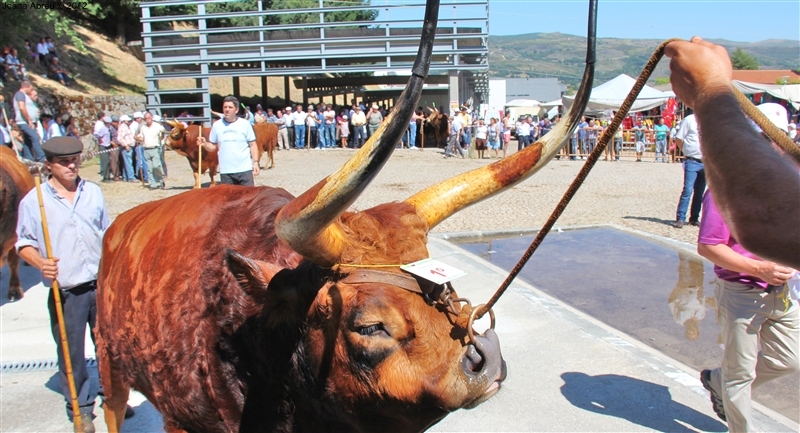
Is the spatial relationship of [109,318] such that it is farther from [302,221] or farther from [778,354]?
[778,354]

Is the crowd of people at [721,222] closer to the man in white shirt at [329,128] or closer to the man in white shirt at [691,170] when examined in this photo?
the man in white shirt at [691,170]

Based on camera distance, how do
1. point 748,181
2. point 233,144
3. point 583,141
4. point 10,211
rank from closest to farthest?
point 748,181, point 10,211, point 233,144, point 583,141

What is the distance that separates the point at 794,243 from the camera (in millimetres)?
1306

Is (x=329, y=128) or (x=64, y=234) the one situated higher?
(x=329, y=128)

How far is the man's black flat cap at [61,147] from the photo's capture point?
161 inches

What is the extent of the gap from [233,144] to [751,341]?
670 centimetres

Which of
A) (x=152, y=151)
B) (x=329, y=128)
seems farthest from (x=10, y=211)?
(x=329, y=128)

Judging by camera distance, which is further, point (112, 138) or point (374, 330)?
point (112, 138)

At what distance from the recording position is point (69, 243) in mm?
4160

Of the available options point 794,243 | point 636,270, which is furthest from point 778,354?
point 636,270

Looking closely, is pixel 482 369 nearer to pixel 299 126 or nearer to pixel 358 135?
pixel 358 135

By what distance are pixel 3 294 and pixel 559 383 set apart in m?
6.57

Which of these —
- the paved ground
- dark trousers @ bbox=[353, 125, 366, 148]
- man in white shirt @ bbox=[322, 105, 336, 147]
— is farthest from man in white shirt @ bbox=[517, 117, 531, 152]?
the paved ground

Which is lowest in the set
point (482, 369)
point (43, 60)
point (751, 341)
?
point (751, 341)
